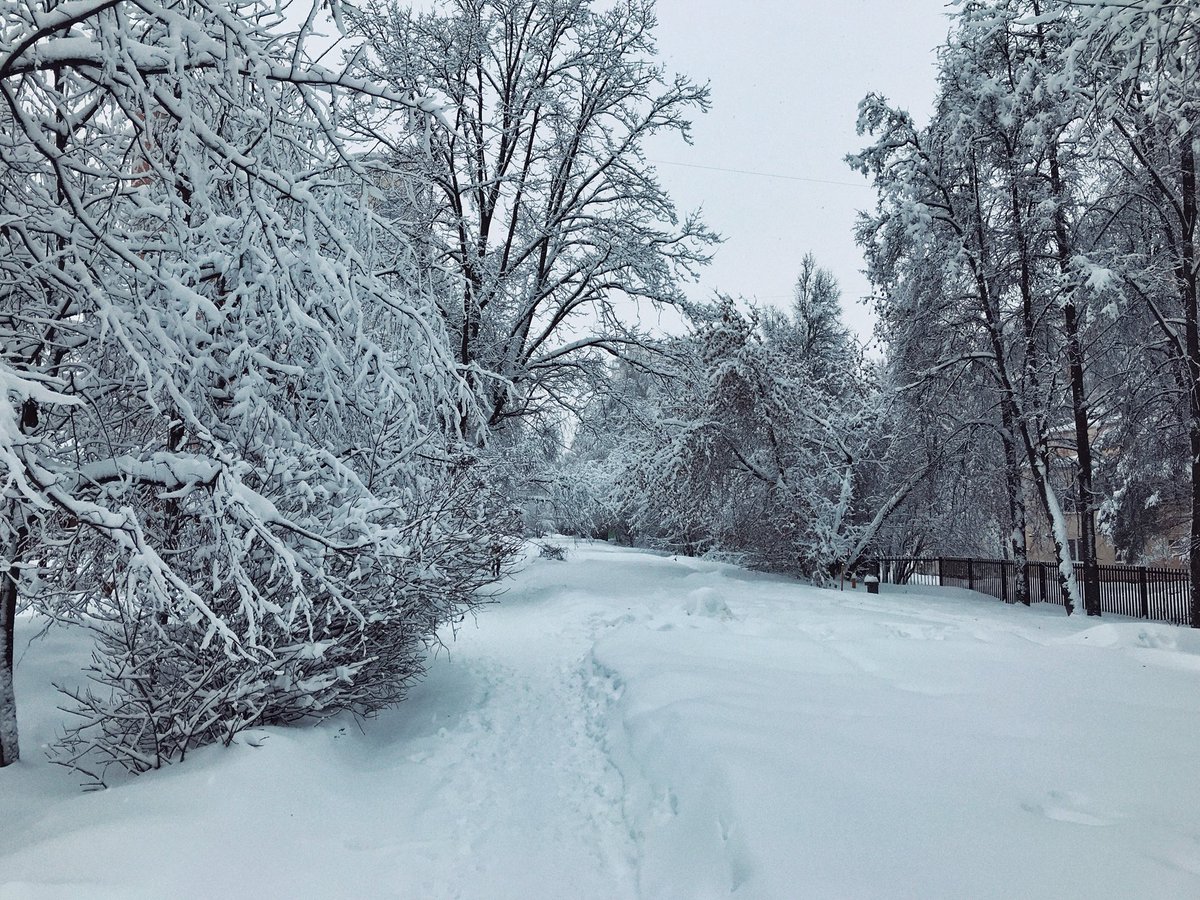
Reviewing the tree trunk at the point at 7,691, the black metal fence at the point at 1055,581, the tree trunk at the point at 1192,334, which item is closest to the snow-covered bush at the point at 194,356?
the tree trunk at the point at 7,691

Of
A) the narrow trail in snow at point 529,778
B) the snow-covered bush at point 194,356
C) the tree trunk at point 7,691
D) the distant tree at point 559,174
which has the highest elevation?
the distant tree at point 559,174

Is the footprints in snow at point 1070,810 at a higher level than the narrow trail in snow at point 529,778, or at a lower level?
higher

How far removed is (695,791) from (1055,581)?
1706 cm

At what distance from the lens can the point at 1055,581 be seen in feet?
56.4

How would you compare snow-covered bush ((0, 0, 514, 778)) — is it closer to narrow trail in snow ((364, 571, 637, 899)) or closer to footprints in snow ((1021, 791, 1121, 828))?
narrow trail in snow ((364, 571, 637, 899))

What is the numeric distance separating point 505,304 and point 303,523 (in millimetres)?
8992

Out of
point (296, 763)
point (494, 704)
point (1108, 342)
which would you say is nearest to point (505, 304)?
point (494, 704)

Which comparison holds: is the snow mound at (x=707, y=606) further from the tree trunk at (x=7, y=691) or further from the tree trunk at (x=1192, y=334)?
the tree trunk at (x=1192, y=334)

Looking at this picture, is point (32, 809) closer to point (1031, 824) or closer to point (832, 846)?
point (832, 846)

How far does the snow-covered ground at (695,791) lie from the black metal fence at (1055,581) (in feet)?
30.8

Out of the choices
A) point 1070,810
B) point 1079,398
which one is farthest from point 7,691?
point 1079,398

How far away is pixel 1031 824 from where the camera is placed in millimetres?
3178

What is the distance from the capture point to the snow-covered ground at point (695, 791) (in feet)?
9.80

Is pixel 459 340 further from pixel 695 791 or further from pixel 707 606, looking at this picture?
pixel 695 791
